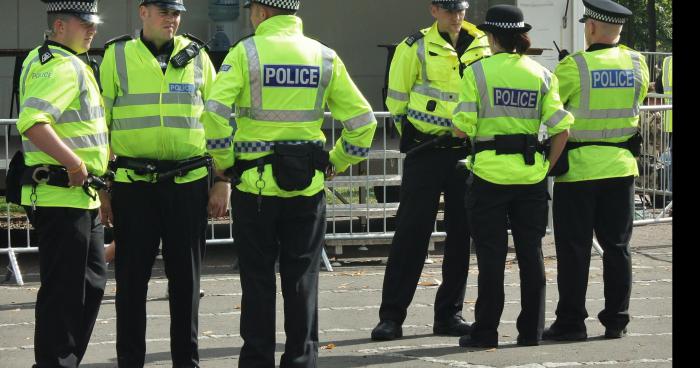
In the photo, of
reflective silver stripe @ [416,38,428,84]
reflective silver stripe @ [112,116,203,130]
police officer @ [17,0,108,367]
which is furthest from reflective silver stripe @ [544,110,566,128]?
police officer @ [17,0,108,367]

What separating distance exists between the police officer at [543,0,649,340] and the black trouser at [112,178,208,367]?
2382 mm

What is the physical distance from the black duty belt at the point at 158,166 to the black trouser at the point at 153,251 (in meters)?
0.07

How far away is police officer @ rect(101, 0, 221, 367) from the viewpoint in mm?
6043

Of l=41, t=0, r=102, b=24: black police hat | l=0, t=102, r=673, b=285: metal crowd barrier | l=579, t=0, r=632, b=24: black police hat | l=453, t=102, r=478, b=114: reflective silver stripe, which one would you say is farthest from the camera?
l=0, t=102, r=673, b=285: metal crowd barrier

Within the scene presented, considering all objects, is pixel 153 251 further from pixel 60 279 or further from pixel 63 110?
pixel 63 110

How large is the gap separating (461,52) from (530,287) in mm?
1558

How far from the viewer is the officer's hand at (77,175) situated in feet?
18.4

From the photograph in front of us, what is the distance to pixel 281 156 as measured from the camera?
564 centimetres

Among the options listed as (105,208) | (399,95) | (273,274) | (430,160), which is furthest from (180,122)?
(430,160)

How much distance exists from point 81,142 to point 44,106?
292 mm

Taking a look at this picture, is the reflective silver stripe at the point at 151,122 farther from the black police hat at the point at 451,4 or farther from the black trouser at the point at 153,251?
the black police hat at the point at 451,4

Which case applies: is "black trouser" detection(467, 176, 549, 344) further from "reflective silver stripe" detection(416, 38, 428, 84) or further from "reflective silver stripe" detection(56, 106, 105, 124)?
"reflective silver stripe" detection(56, 106, 105, 124)

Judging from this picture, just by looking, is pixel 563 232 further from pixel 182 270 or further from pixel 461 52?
pixel 182 270

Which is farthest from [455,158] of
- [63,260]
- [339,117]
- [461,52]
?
[63,260]
